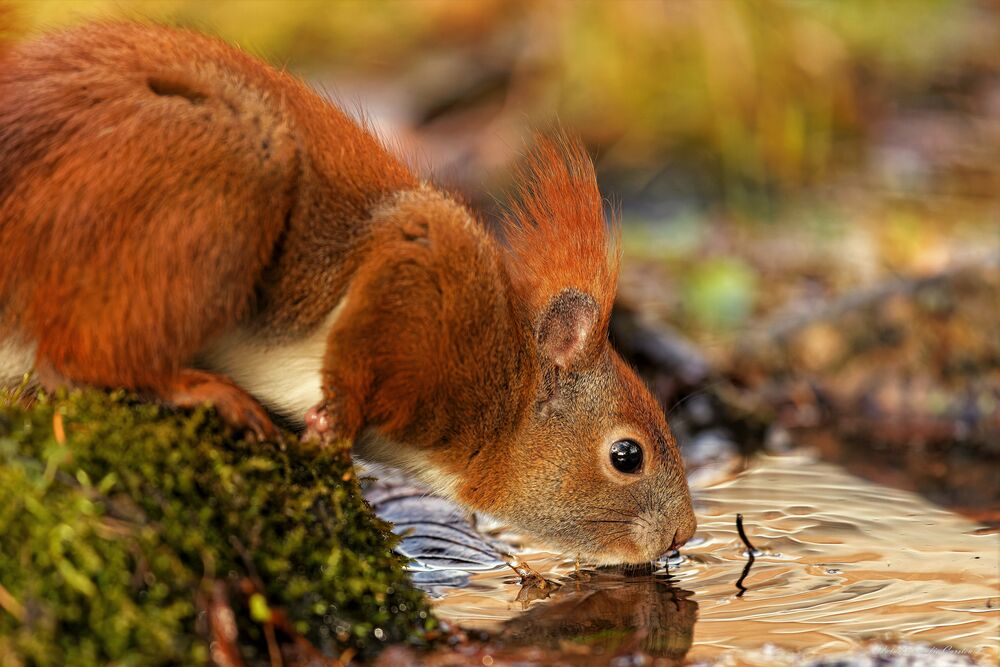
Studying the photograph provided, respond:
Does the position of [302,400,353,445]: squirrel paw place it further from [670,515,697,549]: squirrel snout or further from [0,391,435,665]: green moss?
[670,515,697,549]: squirrel snout

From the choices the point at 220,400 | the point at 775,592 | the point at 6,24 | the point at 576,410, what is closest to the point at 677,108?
the point at 576,410

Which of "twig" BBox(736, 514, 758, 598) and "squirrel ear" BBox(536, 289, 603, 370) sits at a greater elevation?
"squirrel ear" BBox(536, 289, 603, 370)

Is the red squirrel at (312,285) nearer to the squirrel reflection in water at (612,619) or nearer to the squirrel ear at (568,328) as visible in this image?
the squirrel ear at (568,328)

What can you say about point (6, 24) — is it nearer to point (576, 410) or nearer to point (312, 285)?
point (312, 285)

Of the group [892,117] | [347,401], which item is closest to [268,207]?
[347,401]

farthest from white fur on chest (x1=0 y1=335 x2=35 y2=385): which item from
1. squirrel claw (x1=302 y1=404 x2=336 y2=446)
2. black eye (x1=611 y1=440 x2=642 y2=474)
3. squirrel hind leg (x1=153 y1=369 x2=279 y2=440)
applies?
black eye (x1=611 y1=440 x2=642 y2=474)
